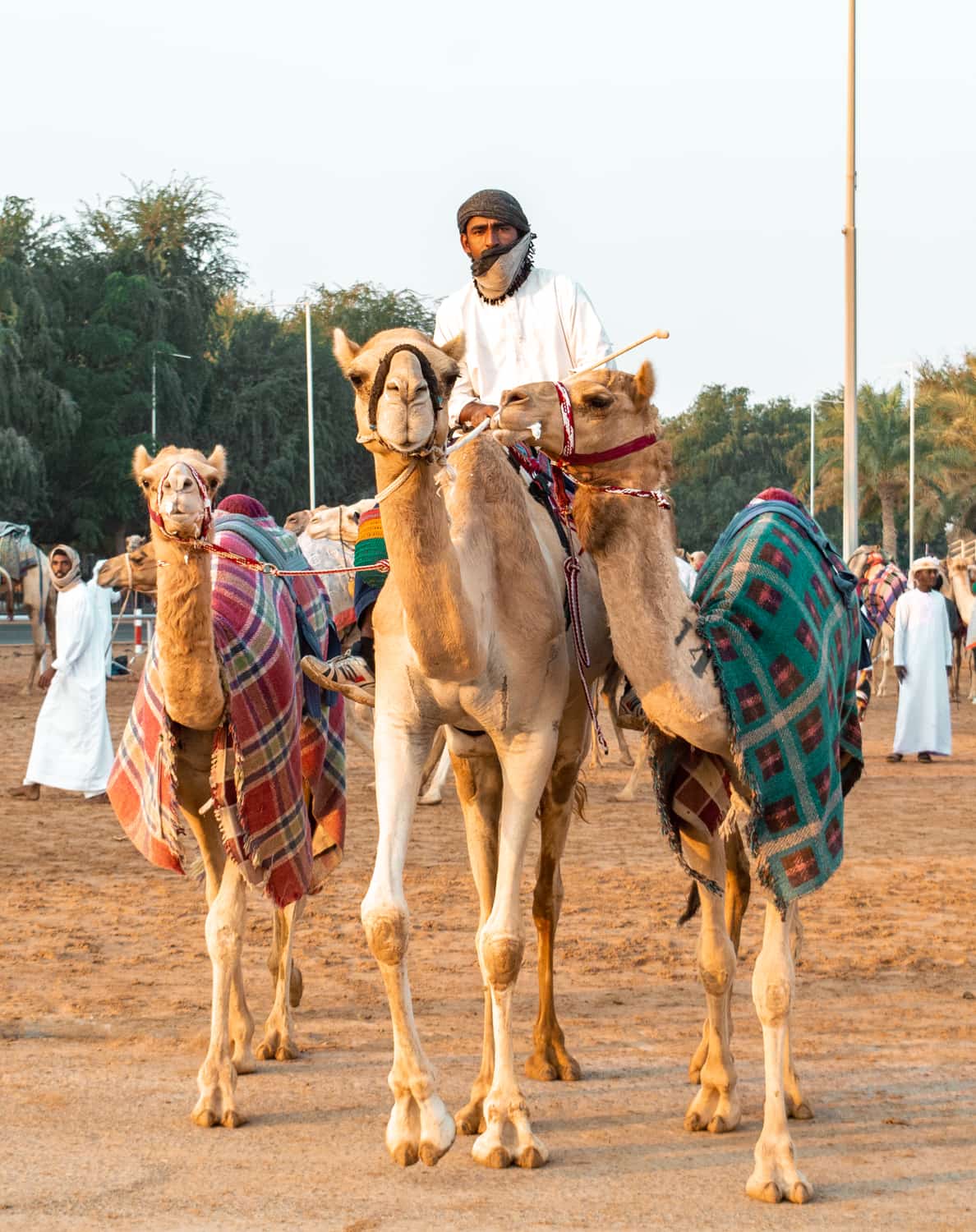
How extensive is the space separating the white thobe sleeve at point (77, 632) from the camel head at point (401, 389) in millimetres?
9422

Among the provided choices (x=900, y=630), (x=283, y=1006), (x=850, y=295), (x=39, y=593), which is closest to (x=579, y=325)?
(x=283, y=1006)

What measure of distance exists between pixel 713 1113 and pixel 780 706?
143 centimetres

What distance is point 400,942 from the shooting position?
5.42 metres

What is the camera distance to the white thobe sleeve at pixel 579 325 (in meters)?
6.62

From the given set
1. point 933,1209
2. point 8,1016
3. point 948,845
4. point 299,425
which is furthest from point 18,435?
point 933,1209

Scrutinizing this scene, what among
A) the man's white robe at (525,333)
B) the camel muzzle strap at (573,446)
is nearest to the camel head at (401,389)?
the camel muzzle strap at (573,446)

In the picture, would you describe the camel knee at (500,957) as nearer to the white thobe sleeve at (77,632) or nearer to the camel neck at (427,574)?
the camel neck at (427,574)

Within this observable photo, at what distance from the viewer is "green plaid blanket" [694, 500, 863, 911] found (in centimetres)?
537

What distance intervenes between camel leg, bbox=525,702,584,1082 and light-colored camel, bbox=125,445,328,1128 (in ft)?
3.58

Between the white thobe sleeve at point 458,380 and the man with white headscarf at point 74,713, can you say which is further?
the man with white headscarf at point 74,713

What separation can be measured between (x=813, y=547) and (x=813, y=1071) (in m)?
1.95

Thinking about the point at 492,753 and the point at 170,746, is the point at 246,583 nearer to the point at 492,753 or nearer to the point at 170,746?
the point at 170,746

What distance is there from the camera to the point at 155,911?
9.62m

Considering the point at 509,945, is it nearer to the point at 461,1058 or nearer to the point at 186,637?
the point at 461,1058
